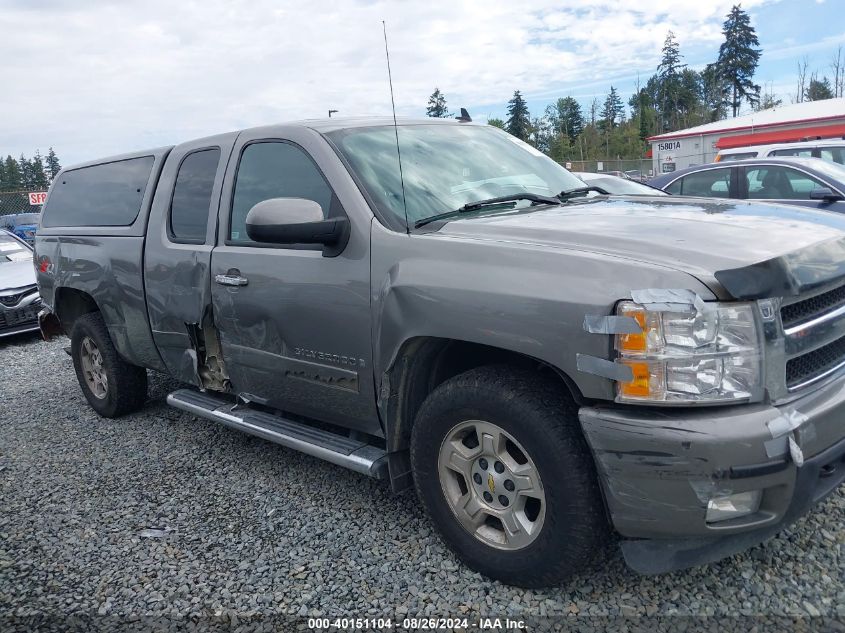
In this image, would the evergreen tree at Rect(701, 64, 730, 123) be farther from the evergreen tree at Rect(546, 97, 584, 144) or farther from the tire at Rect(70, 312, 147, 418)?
the tire at Rect(70, 312, 147, 418)

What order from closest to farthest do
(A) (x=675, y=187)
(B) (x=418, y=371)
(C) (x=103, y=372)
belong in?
(B) (x=418, y=371)
(C) (x=103, y=372)
(A) (x=675, y=187)

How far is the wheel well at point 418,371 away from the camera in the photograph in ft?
9.57

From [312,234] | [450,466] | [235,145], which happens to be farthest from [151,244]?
[450,466]

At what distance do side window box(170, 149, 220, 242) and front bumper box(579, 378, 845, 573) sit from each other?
267cm

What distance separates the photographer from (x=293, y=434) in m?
3.56

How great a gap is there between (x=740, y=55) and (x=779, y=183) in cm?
7757

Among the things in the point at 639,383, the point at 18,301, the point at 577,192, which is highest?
the point at 577,192

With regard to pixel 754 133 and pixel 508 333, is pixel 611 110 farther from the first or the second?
pixel 508 333

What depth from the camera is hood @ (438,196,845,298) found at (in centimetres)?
235

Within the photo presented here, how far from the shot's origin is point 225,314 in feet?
12.5

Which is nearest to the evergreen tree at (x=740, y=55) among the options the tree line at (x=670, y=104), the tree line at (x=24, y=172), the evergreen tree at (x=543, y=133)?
the tree line at (x=670, y=104)

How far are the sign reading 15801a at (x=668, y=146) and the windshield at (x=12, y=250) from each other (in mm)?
41626

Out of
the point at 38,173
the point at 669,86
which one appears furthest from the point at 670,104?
the point at 38,173

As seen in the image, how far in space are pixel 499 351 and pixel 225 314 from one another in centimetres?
172
